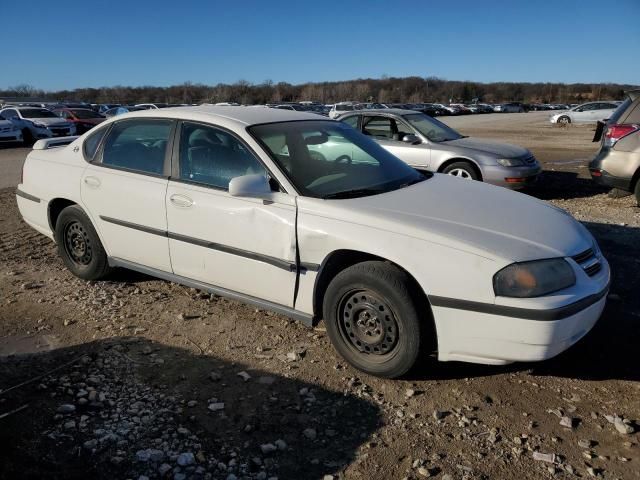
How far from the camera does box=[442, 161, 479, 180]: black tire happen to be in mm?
8672

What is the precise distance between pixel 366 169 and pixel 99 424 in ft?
8.30

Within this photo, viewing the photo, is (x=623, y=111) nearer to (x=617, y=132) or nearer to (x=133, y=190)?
(x=617, y=132)

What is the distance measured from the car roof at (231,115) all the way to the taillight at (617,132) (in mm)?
5140

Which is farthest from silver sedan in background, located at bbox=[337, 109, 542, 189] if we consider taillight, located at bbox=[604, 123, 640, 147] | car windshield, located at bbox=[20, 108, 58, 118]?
car windshield, located at bbox=[20, 108, 58, 118]

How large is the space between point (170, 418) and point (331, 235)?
140 centimetres

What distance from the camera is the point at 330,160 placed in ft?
13.6

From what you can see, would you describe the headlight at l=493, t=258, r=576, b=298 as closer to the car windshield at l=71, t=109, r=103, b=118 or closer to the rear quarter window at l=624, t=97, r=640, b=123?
the rear quarter window at l=624, t=97, r=640, b=123

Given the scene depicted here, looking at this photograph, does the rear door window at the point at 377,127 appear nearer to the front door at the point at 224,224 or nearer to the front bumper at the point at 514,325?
the front door at the point at 224,224

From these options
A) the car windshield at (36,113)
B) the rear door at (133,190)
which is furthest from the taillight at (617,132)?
the car windshield at (36,113)

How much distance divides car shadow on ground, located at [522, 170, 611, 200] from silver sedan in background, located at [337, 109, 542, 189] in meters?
0.60

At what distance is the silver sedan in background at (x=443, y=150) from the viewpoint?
8.57 meters

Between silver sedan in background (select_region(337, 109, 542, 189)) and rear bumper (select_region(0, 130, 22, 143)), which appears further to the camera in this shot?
rear bumper (select_region(0, 130, 22, 143))

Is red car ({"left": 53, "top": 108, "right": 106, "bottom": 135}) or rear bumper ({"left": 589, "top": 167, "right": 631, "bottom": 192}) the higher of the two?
rear bumper ({"left": 589, "top": 167, "right": 631, "bottom": 192})

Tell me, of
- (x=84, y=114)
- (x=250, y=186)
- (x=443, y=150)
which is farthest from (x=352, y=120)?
(x=84, y=114)
